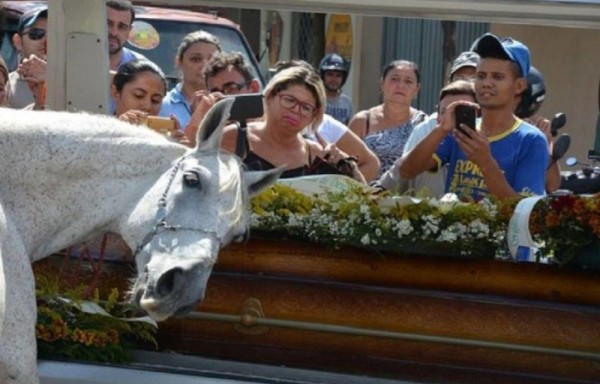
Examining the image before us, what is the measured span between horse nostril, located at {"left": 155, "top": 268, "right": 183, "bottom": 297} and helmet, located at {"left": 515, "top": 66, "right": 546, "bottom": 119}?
289 centimetres

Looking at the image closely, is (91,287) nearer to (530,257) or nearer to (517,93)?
(530,257)

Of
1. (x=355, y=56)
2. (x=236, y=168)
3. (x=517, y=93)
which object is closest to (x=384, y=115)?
(x=517, y=93)

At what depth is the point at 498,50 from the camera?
239 inches

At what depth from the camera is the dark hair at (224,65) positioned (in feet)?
23.1

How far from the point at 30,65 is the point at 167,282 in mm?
3025

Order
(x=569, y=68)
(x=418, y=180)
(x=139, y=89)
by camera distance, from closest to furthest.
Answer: (x=418, y=180), (x=139, y=89), (x=569, y=68)

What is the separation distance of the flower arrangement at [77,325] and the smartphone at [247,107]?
77 centimetres

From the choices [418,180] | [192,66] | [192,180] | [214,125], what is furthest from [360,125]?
[192,180]

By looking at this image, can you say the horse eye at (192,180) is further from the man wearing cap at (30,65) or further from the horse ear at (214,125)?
the man wearing cap at (30,65)

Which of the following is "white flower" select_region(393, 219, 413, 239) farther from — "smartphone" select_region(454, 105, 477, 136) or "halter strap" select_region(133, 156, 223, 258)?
"halter strap" select_region(133, 156, 223, 258)

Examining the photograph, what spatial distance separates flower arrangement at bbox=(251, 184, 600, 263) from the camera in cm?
513

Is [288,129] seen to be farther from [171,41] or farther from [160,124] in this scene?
[171,41]

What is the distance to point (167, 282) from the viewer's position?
13.1ft

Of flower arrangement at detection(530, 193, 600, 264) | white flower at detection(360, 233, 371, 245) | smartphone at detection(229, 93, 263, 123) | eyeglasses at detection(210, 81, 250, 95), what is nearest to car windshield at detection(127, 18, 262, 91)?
eyeglasses at detection(210, 81, 250, 95)
